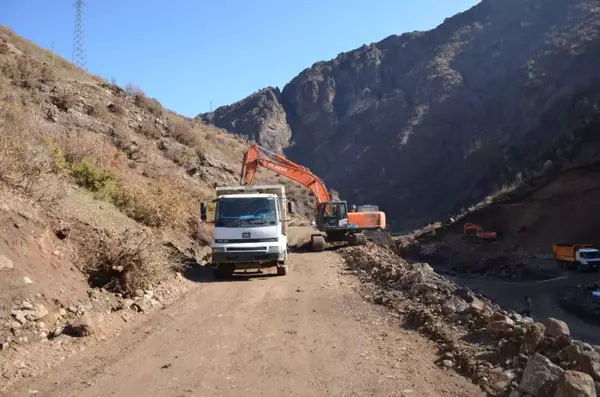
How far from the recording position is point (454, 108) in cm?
10906

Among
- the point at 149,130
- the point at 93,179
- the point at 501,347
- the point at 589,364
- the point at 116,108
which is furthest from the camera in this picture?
the point at 149,130

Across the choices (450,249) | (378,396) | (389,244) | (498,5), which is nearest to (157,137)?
(389,244)

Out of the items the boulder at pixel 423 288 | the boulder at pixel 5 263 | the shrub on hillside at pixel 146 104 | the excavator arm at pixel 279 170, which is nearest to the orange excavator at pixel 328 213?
the excavator arm at pixel 279 170

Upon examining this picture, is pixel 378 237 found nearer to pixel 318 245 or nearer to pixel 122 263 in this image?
pixel 318 245

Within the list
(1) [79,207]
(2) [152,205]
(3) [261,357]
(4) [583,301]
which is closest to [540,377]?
(3) [261,357]

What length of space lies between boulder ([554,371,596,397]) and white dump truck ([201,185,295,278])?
1050 cm

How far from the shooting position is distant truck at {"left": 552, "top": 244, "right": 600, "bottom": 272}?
33250 mm

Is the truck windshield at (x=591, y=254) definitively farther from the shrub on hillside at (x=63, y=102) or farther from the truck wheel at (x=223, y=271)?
the shrub on hillside at (x=63, y=102)

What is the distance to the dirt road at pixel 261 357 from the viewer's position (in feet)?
19.9

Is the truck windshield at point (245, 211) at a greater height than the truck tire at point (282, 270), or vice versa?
the truck windshield at point (245, 211)

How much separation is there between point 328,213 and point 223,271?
10.3 m

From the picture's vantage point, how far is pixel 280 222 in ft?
52.1

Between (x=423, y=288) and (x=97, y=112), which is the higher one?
(x=97, y=112)

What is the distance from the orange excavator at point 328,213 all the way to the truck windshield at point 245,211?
827 cm
